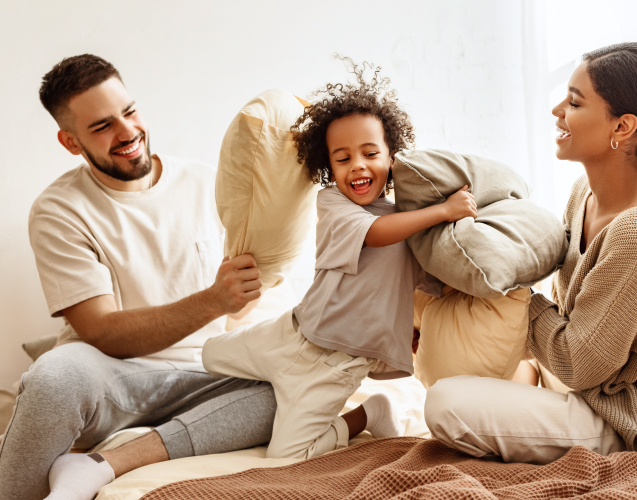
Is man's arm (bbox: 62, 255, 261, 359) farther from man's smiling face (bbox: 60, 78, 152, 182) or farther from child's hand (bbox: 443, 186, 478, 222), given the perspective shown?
child's hand (bbox: 443, 186, 478, 222)

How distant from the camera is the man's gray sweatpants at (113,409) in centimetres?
112

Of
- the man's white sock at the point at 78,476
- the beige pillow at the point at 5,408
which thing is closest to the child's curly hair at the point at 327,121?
the man's white sock at the point at 78,476

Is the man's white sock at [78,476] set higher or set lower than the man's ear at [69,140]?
lower

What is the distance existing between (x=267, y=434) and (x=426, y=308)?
0.46 meters

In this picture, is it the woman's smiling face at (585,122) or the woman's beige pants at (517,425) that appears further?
the woman's smiling face at (585,122)

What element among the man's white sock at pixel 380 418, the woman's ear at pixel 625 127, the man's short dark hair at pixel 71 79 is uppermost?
the man's short dark hair at pixel 71 79

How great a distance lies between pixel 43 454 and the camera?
1.13 metres

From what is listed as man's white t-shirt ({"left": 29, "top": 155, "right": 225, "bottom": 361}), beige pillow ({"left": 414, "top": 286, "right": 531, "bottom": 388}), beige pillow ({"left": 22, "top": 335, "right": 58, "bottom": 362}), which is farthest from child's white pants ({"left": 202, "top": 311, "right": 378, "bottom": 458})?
beige pillow ({"left": 22, "top": 335, "right": 58, "bottom": 362})

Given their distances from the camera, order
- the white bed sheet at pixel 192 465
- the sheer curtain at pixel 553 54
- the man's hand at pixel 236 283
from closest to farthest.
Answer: the white bed sheet at pixel 192 465, the man's hand at pixel 236 283, the sheer curtain at pixel 553 54

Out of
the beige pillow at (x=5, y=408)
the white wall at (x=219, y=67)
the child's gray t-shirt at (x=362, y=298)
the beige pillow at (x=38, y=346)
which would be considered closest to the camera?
the child's gray t-shirt at (x=362, y=298)

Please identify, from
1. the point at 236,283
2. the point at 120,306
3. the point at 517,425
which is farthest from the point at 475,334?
the point at 120,306

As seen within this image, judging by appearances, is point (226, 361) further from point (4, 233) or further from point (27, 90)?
point (27, 90)

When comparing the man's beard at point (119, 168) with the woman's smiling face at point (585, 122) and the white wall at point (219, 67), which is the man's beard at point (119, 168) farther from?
the woman's smiling face at point (585, 122)

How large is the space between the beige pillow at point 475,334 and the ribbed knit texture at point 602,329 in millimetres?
59
